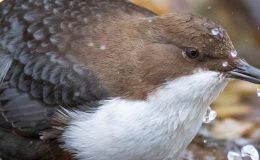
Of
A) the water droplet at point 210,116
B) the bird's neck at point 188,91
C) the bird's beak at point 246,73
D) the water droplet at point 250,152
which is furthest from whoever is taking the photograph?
the water droplet at point 210,116

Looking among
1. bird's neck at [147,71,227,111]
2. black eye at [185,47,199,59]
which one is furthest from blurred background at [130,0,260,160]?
black eye at [185,47,199,59]

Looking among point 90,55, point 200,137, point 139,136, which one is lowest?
point 200,137

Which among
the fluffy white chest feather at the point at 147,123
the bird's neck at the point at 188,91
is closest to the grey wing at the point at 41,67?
the fluffy white chest feather at the point at 147,123

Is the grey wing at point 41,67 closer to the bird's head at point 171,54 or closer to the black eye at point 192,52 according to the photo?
the bird's head at point 171,54

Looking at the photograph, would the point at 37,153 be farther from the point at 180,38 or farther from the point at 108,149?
the point at 180,38

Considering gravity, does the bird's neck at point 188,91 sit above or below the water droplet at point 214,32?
below

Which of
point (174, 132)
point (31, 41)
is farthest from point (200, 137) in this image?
point (31, 41)
